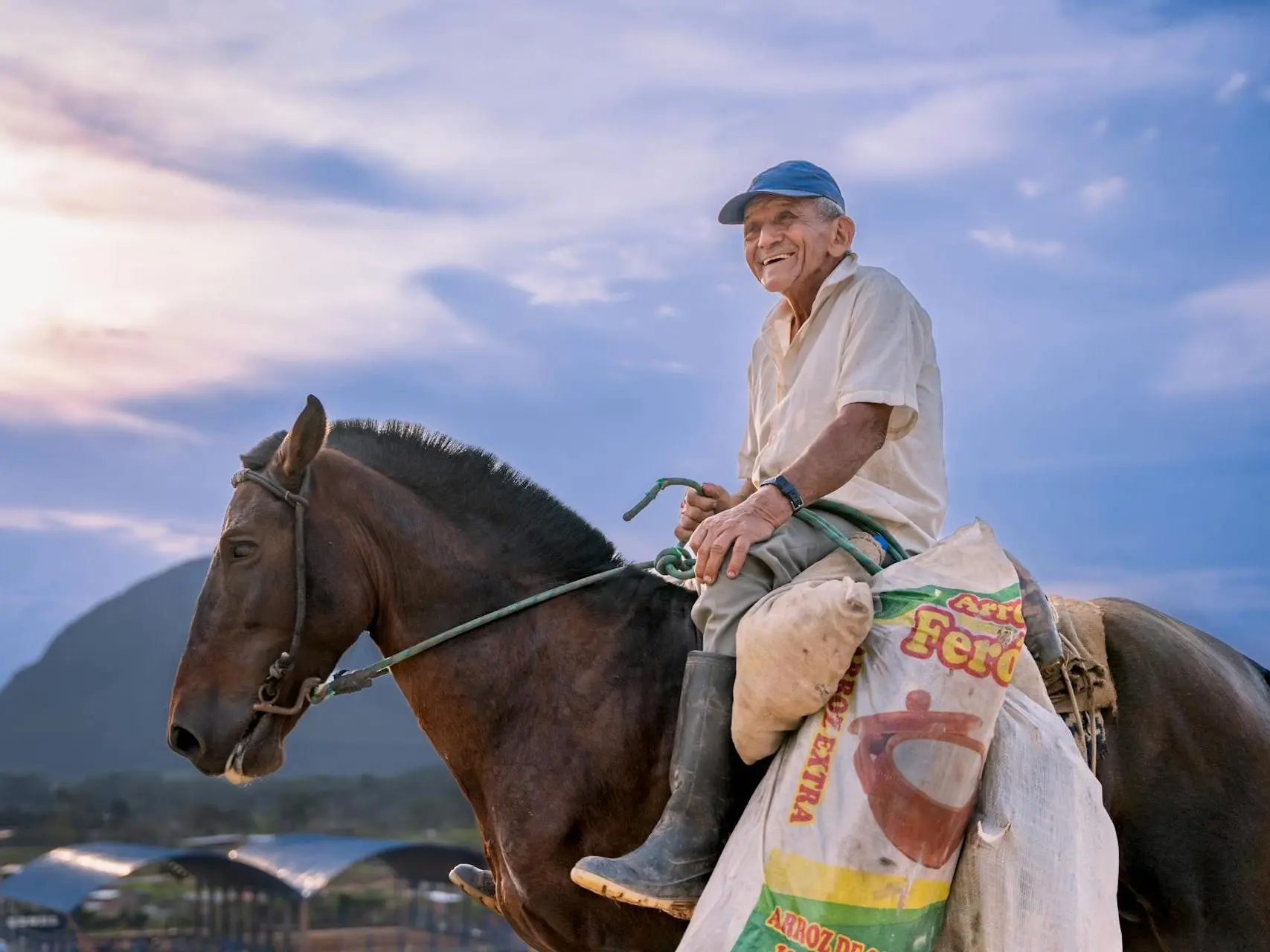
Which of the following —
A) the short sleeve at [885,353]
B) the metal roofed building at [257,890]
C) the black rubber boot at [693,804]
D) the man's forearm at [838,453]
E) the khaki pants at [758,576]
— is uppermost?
the short sleeve at [885,353]

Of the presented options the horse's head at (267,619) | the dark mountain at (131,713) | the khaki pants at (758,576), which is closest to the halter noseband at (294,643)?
the horse's head at (267,619)

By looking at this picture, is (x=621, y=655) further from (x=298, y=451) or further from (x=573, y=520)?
(x=298, y=451)

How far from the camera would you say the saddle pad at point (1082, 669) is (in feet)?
15.1

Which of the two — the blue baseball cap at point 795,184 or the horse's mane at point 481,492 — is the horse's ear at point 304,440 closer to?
the horse's mane at point 481,492

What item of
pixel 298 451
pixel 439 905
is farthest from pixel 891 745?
pixel 439 905

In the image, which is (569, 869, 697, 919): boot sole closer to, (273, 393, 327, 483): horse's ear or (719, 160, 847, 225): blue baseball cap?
(273, 393, 327, 483): horse's ear

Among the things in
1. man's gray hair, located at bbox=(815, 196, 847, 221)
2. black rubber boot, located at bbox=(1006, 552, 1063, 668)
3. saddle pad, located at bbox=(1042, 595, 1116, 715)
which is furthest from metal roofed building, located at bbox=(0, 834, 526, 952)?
man's gray hair, located at bbox=(815, 196, 847, 221)

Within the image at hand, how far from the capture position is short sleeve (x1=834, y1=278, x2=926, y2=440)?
419 centimetres

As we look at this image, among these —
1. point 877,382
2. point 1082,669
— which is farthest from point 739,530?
point 1082,669

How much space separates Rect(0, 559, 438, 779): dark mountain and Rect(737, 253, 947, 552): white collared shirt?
1366 inches

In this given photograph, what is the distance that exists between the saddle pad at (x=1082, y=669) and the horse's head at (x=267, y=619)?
238 cm

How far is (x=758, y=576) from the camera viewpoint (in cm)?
414

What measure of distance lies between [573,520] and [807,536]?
3.05 ft

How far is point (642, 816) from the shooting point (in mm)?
4289
